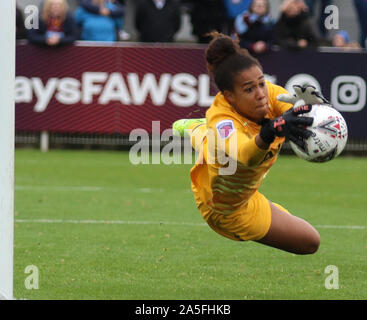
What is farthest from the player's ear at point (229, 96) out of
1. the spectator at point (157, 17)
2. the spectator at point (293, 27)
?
the spectator at point (157, 17)

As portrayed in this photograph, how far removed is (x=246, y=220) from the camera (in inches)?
255

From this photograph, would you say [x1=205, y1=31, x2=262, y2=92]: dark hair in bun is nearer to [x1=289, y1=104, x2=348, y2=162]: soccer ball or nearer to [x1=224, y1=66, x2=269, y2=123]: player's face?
[x1=224, y1=66, x2=269, y2=123]: player's face

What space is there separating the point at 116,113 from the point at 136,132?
526 millimetres

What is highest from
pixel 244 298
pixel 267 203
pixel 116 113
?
pixel 116 113

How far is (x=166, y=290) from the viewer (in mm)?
6879

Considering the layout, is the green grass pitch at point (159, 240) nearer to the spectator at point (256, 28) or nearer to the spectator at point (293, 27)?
the spectator at point (256, 28)

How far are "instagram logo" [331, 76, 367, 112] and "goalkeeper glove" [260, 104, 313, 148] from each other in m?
10.8

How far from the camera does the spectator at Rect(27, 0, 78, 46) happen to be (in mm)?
16281

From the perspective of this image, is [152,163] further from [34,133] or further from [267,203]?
[267,203]

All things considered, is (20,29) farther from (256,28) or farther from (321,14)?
(321,14)

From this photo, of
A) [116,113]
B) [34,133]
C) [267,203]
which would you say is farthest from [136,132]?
[267,203]

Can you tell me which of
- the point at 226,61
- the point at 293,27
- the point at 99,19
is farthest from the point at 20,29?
the point at 226,61

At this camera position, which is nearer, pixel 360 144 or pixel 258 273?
pixel 258 273

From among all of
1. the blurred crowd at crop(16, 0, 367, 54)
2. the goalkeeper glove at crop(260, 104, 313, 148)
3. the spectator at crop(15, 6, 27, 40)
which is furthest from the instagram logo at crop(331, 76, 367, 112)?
the goalkeeper glove at crop(260, 104, 313, 148)
